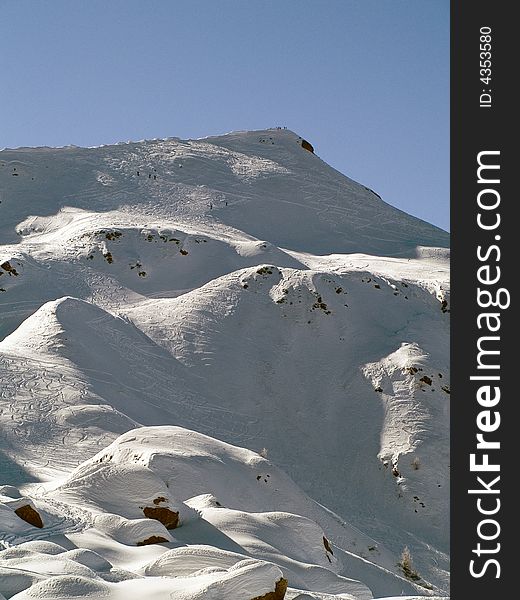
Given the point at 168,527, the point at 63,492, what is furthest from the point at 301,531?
the point at 63,492

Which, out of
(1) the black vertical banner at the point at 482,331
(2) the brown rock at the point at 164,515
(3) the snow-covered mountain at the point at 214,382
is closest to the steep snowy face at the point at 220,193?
(3) the snow-covered mountain at the point at 214,382

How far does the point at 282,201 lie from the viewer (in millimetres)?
41156

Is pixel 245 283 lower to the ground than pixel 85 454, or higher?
higher

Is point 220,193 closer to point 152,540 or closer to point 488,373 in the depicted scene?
point 152,540

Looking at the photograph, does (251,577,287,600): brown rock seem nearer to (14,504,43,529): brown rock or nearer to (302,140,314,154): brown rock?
(14,504,43,529): brown rock

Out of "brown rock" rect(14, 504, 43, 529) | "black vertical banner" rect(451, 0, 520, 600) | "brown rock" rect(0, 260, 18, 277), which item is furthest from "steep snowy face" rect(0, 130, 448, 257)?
"black vertical banner" rect(451, 0, 520, 600)

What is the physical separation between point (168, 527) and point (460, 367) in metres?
6.57

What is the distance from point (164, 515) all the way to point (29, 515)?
213 cm

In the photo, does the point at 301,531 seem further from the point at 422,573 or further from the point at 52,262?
the point at 52,262

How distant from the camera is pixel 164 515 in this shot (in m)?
12.2

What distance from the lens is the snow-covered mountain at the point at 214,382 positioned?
1070 centimetres

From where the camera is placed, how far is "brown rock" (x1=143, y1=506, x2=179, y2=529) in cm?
1209

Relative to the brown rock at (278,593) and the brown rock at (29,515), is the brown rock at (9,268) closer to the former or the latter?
the brown rock at (29,515)

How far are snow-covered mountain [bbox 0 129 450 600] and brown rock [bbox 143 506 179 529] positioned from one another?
0.03m
